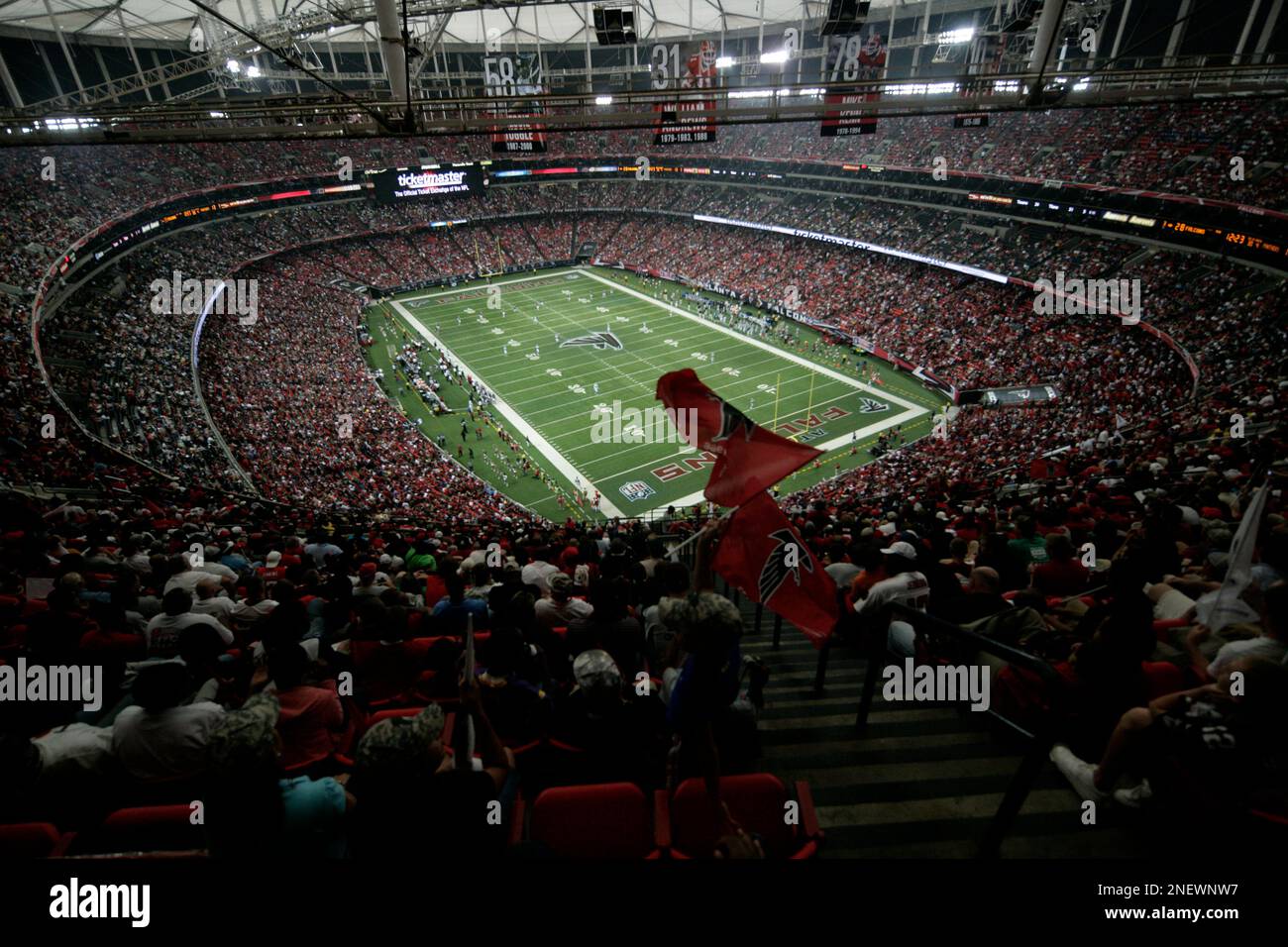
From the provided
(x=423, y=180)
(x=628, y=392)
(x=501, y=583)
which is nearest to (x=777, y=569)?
(x=501, y=583)

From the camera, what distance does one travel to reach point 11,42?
31641 millimetres

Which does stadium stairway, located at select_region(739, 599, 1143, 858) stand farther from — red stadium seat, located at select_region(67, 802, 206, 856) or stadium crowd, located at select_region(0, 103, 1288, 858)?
red stadium seat, located at select_region(67, 802, 206, 856)

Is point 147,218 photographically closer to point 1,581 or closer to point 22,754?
point 1,581

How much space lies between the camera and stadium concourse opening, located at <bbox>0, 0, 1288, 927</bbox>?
332 cm

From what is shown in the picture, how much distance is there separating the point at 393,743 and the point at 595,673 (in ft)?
5.31

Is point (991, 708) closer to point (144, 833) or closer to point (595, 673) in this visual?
point (595, 673)

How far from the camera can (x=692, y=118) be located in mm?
13383

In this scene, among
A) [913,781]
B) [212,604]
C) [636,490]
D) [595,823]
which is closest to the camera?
[595,823]

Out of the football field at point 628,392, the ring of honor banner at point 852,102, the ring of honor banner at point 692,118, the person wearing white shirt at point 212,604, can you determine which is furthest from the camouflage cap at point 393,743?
the football field at point 628,392

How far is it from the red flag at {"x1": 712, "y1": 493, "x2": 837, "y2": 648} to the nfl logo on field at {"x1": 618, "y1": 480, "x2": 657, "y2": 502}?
20.9 m

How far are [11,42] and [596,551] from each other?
43362 millimetres

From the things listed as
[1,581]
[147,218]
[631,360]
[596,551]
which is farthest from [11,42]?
[596,551]

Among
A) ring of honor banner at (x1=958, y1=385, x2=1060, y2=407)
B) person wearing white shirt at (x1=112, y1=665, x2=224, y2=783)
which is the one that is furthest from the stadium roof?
person wearing white shirt at (x1=112, y1=665, x2=224, y2=783)

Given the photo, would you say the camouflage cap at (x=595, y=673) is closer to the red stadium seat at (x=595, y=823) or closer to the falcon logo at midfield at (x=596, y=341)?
the red stadium seat at (x=595, y=823)
